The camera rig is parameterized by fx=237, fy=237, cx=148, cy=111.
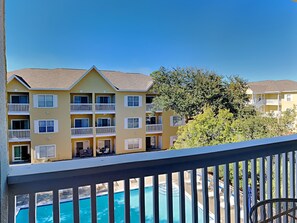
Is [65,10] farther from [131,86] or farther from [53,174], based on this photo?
[53,174]

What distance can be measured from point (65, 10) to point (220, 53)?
1.26m

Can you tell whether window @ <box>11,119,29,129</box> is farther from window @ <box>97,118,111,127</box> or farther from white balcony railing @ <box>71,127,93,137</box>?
window @ <box>97,118,111,127</box>

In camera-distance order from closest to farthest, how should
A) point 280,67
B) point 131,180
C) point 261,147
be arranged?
point 131,180, point 261,147, point 280,67

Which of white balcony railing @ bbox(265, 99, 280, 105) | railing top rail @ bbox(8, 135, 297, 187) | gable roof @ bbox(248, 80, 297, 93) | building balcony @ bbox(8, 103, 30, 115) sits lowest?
railing top rail @ bbox(8, 135, 297, 187)

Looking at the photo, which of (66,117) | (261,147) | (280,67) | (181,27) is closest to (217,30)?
(181,27)

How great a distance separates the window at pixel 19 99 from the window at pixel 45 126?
0.13 metres

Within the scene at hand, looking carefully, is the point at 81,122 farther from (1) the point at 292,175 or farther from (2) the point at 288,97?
(2) the point at 288,97

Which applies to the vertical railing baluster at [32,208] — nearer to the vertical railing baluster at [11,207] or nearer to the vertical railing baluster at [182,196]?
the vertical railing baluster at [11,207]

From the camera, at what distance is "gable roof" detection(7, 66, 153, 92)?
1287 millimetres

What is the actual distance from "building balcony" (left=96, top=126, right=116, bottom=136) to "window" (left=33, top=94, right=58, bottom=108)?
12.0 inches

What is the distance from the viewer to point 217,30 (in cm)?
195

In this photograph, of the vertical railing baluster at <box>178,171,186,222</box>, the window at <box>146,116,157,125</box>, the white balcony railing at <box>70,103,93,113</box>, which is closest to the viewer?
the vertical railing baluster at <box>178,171,186,222</box>

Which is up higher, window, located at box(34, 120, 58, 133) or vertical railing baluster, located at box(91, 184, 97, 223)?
window, located at box(34, 120, 58, 133)

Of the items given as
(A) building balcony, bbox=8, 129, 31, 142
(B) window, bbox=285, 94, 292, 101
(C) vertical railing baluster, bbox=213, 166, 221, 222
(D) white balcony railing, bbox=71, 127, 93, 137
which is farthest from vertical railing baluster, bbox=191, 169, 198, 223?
(B) window, bbox=285, 94, 292, 101
